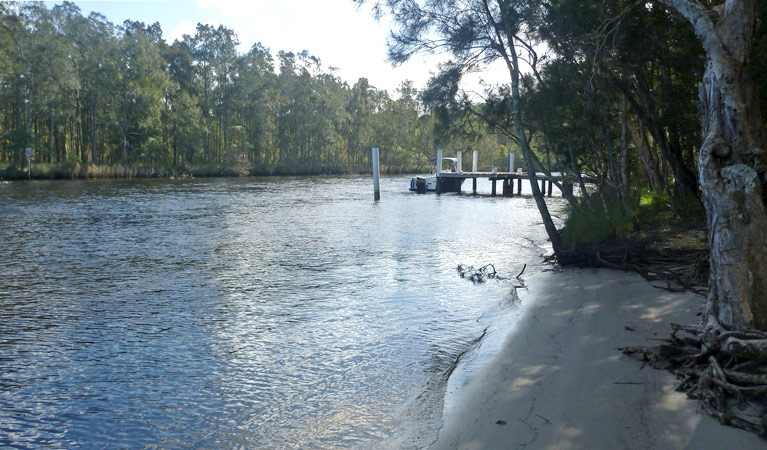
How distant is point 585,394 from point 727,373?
46.0 inches

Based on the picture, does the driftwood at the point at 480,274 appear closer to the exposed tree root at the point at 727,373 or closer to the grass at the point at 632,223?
the grass at the point at 632,223

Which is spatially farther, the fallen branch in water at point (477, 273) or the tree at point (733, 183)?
the fallen branch in water at point (477, 273)

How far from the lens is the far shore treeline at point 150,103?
52656mm

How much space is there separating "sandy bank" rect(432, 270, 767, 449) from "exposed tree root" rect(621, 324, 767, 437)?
0.11 metres

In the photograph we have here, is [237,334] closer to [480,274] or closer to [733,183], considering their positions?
[480,274]

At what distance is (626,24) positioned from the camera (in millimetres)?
11094

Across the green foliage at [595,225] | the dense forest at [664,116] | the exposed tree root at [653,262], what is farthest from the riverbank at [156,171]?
the exposed tree root at [653,262]

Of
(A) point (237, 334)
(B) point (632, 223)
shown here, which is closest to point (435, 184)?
(B) point (632, 223)

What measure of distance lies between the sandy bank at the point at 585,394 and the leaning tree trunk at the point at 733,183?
95 centimetres

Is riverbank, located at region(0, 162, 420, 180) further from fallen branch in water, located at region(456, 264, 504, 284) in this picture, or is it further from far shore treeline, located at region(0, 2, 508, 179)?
fallen branch in water, located at region(456, 264, 504, 284)

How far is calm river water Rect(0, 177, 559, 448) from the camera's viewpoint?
5523 mm

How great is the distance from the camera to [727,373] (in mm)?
4902

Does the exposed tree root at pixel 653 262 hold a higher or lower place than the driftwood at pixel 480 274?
higher

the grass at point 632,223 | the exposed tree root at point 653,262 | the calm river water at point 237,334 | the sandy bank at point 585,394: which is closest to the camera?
the sandy bank at point 585,394
